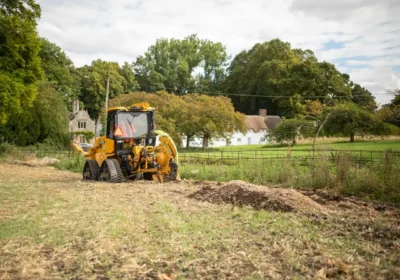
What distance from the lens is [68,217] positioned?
755cm

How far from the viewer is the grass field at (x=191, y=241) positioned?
473 centimetres

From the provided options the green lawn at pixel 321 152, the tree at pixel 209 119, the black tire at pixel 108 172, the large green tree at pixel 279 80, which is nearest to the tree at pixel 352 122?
the green lawn at pixel 321 152

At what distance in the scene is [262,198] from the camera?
→ 8.77 metres

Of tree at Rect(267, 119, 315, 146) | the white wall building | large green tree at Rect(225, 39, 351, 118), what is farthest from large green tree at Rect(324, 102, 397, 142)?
the white wall building

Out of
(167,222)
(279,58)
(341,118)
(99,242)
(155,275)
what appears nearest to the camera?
(155,275)

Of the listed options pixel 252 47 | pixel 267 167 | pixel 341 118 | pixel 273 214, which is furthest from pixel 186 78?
pixel 273 214

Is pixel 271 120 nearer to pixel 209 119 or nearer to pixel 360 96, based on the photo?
pixel 360 96

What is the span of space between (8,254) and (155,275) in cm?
204

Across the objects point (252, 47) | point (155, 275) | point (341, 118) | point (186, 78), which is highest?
point (252, 47)

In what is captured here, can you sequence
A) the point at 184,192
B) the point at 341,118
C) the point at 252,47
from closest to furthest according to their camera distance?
the point at 184,192
the point at 341,118
the point at 252,47

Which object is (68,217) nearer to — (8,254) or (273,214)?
(8,254)

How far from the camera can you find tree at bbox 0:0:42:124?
21.1 m

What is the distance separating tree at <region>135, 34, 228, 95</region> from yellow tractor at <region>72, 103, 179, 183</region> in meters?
48.7

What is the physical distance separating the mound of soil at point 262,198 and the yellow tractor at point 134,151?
3180 millimetres
